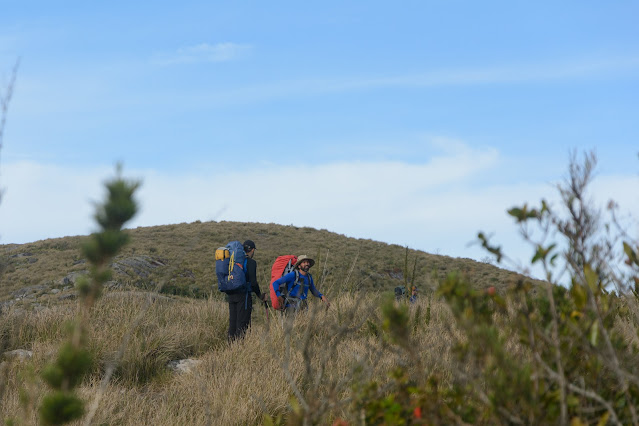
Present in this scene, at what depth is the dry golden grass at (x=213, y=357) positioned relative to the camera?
4.64m

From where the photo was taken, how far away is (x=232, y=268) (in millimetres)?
8859

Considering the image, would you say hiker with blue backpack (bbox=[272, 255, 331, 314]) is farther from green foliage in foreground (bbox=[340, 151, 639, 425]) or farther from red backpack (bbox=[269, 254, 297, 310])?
green foliage in foreground (bbox=[340, 151, 639, 425])

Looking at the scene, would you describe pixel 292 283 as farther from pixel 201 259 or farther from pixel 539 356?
pixel 201 259

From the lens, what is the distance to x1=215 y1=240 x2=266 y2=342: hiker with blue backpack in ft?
28.9

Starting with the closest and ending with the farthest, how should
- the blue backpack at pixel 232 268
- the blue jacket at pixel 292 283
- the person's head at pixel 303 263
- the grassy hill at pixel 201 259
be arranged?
the blue jacket at pixel 292 283 < the person's head at pixel 303 263 < the blue backpack at pixel 232 268 < the grassy hill at pixel 201 259

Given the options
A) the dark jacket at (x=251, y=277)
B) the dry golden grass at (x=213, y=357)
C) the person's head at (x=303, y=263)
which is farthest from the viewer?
the dark jacket at (x=251, y=277)

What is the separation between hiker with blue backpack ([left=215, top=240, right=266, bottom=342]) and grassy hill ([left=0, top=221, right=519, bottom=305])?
42.8 feet

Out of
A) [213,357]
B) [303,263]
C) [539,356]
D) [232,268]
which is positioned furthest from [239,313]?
[539,356]

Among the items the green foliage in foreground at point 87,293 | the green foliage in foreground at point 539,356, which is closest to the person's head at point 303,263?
the green foliage in foreground at point 539,356

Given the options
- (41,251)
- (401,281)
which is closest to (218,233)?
(41,251)

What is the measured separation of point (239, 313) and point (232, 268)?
2.40ft

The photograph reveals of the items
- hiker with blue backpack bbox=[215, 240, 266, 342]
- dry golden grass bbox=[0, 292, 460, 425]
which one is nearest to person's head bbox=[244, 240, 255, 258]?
hiker with blue backpack bbox=[215, 240, 266, 342]

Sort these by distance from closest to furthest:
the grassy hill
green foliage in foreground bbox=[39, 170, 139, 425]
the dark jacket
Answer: green foliage in foreground bbox=[39, 170, 139, 425], the dark jacket, the grassy hill

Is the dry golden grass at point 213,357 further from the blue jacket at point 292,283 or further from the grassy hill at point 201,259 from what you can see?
the grassy hill at point 201,259
